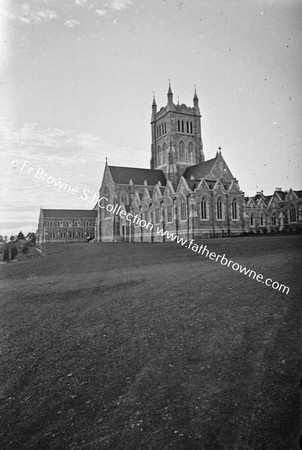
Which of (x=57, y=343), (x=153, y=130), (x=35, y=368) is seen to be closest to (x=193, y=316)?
(x=57, y=343)

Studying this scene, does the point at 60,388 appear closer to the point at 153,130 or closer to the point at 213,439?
the point at 213,439

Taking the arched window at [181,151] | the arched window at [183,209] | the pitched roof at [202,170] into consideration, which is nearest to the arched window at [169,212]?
the arched window at [183,209]

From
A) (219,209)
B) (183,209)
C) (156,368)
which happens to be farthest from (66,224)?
(156,368)

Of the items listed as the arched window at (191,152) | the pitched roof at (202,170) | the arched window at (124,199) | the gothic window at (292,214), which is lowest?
the gothic window at (292,214)

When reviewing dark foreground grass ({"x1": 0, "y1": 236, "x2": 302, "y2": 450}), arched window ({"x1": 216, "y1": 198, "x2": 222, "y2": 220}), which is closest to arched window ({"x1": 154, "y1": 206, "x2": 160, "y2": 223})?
arched window ({"x1": 216, "y1": 198, "x2": 222, "y2": 220})

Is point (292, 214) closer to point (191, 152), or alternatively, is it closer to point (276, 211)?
point (276, 211)

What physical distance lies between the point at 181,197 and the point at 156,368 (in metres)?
35.7

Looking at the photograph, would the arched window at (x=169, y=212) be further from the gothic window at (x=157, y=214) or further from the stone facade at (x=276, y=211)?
the stone facade at (x=276, y=211)

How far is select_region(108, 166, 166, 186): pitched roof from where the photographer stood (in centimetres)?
6306

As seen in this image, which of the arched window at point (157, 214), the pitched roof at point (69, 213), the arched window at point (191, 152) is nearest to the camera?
the arched window at point (157, 214)

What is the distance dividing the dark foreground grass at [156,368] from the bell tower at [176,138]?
53.5 meters

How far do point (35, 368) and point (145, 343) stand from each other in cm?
272

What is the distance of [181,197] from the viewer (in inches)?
1647

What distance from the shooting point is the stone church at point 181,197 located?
40.8 metres
